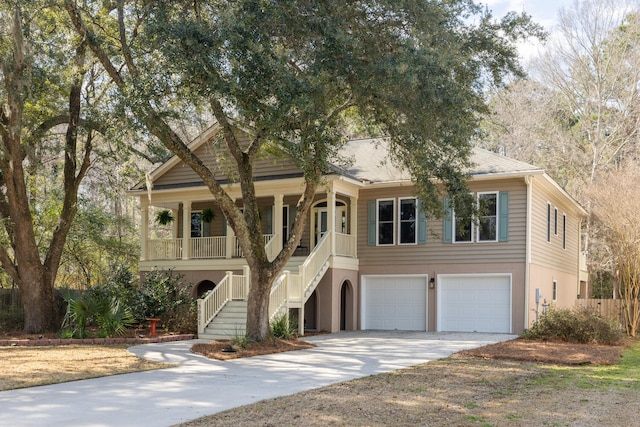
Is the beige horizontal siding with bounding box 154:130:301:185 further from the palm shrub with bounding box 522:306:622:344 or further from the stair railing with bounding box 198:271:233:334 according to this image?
the palm shrub with bounding box 522:306:622:344

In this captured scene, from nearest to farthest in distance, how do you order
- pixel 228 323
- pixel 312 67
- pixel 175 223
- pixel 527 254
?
pixel 312 67
pixel 228 323
pixel 527 254
pixel 175 223

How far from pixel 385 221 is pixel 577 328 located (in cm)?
696

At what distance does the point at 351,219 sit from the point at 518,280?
18.1ft

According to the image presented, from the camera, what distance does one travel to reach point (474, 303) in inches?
832

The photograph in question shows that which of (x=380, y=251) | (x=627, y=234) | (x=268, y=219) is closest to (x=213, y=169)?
(x=268, y=219)

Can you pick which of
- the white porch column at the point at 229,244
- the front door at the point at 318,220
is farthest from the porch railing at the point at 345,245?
the white porch column at the point at 229,244

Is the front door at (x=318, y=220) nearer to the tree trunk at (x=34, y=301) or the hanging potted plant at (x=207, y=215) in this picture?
the hanging potted plant at (x=207, y=215)

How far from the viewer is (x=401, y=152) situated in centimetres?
1650

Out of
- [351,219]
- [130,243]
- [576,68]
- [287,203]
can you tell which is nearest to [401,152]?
[351,219]

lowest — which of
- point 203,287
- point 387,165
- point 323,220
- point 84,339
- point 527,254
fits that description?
point 84,339

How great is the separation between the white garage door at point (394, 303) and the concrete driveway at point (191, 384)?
4425mm

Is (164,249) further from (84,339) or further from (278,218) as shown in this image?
(84,339)

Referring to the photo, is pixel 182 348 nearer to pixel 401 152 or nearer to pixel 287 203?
pixel 401 152

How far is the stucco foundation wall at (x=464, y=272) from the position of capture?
2030 centimetres
